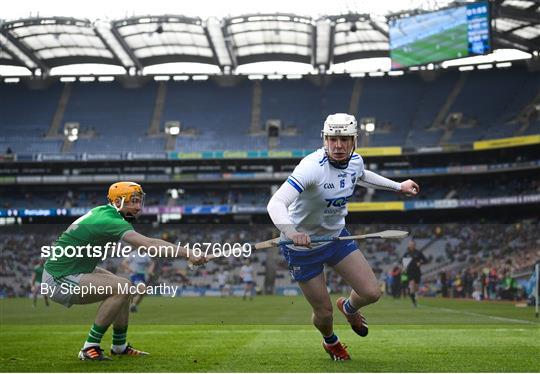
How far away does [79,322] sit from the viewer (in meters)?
19.8

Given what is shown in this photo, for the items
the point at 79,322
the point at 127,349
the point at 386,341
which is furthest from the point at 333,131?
the point at 79,322

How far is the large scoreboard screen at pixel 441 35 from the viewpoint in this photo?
44.8 meters

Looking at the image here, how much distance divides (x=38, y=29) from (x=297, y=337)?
44490 millimetres

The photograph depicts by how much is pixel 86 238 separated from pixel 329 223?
9.17 ft

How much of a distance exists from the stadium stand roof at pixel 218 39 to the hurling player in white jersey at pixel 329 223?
131 ft

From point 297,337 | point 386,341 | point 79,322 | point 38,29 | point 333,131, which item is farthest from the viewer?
point 38,29

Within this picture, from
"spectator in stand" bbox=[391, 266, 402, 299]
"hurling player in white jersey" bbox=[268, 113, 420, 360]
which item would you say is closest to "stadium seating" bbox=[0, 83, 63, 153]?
"spectator in stand" bbox=[391, 266, 402, 299]

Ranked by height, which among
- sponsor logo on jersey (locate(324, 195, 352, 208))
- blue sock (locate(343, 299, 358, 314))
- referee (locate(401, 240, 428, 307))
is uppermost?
sponsor logo on jersey (locate(324, 195, 352, 208))

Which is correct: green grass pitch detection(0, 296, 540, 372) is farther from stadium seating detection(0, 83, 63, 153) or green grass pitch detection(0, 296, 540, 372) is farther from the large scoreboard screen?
stadium seating detection(0, 83, 63, 153)

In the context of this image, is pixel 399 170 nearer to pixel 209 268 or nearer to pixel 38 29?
pixel 209 268

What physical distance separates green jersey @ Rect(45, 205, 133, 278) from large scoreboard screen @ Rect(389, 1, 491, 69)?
126ft

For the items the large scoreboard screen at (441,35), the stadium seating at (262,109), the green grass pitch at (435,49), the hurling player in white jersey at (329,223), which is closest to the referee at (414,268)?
the hurling player in white jersey at (329,223)

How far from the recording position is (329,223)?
920 cm

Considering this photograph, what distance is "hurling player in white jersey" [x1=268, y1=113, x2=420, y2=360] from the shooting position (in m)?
8.79
